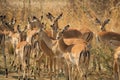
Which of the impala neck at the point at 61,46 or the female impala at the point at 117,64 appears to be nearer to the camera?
the female impala at the point at 117,64

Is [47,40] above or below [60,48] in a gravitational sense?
above

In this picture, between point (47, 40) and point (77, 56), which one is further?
point (47, 40)

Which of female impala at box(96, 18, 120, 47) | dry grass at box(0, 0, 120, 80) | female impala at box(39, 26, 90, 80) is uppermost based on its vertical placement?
dry grass at box(0, 0, 120, 80)

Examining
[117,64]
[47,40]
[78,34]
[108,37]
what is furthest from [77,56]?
[78,34]

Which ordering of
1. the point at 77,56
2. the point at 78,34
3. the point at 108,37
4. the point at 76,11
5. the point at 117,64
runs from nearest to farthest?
1. the point at 117,64
2. the point at 77,56
3. the point at 108,37
4. the point at 78,34
5. the point at 76,11

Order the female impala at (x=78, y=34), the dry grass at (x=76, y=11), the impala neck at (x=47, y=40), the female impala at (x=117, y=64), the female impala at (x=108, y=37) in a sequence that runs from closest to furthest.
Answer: the female impala at (x=117, y=64) → the impala neck at (x=47, y=40) → the female impala at (x=108, y=37) → the female impala at (x=78, y=34) → the dry grass at (x=76, y=11)

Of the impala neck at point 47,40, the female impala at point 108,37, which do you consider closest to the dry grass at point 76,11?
the female impala at point 108,37

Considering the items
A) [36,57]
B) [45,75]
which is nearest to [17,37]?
[36,57]

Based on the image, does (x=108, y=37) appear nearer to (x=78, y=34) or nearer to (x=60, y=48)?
(x=78, y=34)

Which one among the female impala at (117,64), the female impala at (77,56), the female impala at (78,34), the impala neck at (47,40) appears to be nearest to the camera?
the female impala at (117,64)

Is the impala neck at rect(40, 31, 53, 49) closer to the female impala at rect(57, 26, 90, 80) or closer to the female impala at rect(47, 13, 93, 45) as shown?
the female impala at rect(57, 26, 90, 80)

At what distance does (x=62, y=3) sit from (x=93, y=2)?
215 centimetres

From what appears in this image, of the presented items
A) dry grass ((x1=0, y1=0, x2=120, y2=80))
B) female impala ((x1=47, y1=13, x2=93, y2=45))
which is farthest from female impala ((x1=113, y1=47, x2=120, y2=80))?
female impala ((x1=47, y1=13, x2=93, y2=45))

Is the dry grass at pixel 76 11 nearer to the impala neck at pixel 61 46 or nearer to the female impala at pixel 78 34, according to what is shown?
the female impala at pixel 78 34
